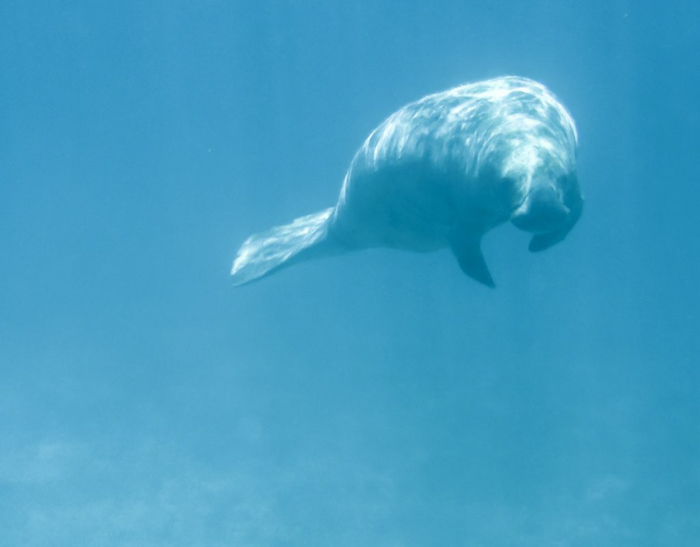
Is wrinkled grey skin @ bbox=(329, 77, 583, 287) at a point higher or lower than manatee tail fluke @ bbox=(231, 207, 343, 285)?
lower

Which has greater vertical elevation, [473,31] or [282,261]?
[473,31]

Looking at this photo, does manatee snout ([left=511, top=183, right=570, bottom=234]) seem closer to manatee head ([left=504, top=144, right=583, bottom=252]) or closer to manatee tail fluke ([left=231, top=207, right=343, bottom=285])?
manatee head ([left=504, top=144, right=583, bottom=252])

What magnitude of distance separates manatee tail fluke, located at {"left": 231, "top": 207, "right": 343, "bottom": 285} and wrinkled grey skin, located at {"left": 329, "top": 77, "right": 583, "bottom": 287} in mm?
1357

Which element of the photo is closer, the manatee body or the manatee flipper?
the manatee body

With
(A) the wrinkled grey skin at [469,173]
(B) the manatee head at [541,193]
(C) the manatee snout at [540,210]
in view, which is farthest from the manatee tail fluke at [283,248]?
(C) the manatee snout at [540,210]

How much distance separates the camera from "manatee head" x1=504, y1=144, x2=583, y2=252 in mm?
4918

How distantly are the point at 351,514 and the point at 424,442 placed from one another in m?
2.57

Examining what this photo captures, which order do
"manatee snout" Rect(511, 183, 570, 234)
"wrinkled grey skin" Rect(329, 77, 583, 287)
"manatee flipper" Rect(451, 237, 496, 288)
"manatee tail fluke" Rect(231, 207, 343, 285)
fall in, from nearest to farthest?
"manatee snout" Rect(511, 183, 570, 234) → "wrinkled grey skin" Rect(329, 77, 583, 287) → "manatee flipper" Rect(451, 237, 496, 288) → "manatee tail fluke" Rect(231, 207, 343, 285)

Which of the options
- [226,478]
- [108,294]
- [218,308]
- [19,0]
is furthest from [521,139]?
[19,0]

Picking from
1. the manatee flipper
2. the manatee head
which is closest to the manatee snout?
the manatee head

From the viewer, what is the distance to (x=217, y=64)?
40.1 metres

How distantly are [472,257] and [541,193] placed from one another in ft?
6.32

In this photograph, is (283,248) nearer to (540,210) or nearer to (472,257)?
(472,257)

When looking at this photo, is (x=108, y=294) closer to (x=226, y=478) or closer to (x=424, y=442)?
(x=226, y=478)
